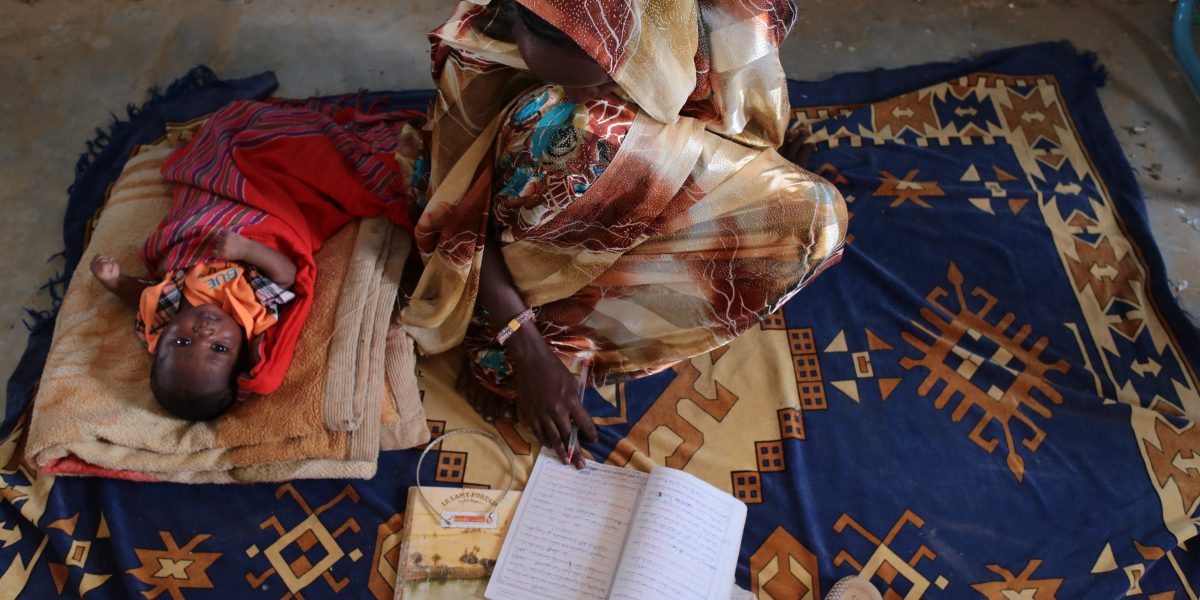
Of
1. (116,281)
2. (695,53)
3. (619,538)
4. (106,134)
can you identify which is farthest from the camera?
(106,134)

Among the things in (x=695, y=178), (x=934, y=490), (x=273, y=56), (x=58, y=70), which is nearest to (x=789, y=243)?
(x=695, y=178)

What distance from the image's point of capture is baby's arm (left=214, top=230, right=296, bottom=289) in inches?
51.9

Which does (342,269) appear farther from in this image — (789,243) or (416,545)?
(789,243)

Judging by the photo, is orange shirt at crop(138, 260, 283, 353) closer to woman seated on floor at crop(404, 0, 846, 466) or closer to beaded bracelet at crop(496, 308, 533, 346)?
woman seated on floor at crop(404, 0, 846, 466)

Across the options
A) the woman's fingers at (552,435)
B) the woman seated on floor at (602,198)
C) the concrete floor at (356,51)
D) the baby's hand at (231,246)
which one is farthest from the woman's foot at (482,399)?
the concrete floor at (356,51)

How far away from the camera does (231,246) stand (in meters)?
1.32

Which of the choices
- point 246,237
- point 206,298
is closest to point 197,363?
point 206,298

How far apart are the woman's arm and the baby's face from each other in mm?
430

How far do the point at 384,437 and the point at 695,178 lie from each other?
709mm

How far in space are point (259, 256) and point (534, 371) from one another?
530 millimetres

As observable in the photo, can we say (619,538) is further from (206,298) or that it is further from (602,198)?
(206,298)

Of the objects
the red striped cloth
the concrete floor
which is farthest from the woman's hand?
the concrete floor

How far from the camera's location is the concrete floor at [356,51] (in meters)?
1.87

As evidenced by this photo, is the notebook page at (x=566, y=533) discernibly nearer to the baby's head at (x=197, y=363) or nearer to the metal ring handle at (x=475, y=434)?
the metal ring handle at (x=475, y=434)
